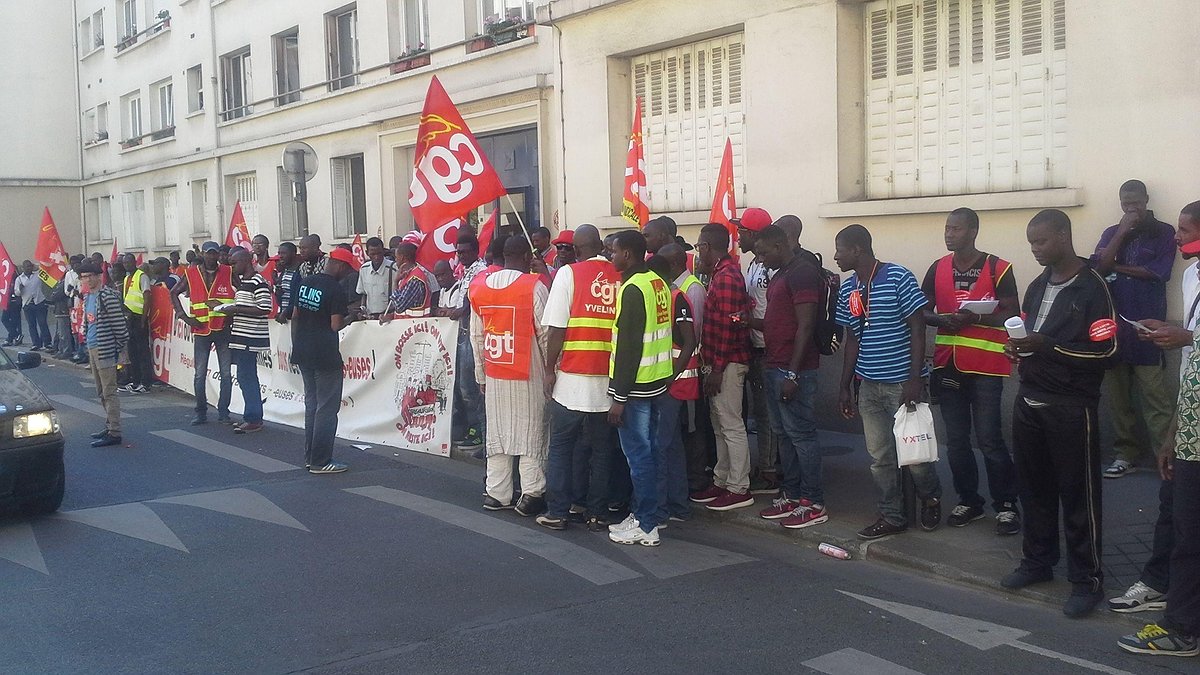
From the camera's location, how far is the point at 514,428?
7.64 m

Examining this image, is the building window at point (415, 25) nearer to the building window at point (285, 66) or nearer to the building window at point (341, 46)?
the building window at point (341, 46)

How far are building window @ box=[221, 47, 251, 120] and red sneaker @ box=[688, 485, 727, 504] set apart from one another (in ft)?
58.7

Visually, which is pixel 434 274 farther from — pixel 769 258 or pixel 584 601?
pixel 584 601

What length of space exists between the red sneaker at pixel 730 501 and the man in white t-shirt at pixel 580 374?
0.86 metres

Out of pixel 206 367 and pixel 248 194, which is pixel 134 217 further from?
pixel 206 367

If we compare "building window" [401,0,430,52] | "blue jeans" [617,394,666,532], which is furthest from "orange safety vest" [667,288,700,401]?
"building window" [401,0,430,52]

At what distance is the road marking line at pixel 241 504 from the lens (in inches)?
Answer: 302

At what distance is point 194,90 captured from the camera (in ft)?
82.3

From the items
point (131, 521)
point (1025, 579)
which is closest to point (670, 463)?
point (1025, 579)

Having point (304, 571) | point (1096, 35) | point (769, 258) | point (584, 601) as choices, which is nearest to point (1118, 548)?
point (769, 258)

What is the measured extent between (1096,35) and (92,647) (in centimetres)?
793

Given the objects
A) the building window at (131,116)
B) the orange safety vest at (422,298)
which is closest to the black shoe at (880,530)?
the orange safety vest at (422,298)

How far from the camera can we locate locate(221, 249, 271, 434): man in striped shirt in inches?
446

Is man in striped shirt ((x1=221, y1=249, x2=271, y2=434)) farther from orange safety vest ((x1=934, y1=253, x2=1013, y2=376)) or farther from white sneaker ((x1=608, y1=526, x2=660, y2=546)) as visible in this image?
orange safety vest ((x1=934, y1=253, x2=1013, y2=376))
